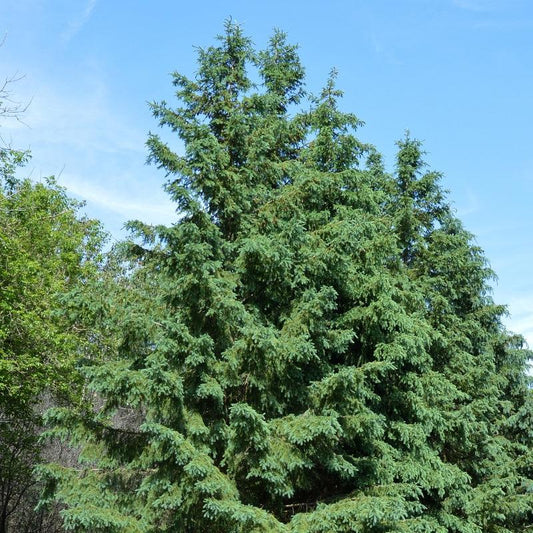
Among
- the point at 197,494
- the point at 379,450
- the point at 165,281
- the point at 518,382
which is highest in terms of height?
the point at 518,382

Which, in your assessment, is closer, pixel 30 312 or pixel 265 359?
pixel 265 359

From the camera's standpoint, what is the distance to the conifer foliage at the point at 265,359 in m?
8.35

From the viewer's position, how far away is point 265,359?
8.82m

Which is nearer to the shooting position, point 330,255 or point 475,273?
point 330,255

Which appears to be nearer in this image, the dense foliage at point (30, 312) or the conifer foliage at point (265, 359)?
the conifer foliage at point (265, 359)

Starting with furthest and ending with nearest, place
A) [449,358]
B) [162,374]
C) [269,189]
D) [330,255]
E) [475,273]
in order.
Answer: [475,273]
[449,358]
[269,189]
[330,255]
[162,374]

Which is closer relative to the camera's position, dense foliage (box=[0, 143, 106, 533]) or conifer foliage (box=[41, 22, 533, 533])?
conifer foliage (box=[41, 22, 533, 533])

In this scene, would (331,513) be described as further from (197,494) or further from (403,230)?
(403,230)

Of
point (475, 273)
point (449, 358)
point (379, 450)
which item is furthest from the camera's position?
point (475, 273)

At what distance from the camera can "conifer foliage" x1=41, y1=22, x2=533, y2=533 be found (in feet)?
27.4

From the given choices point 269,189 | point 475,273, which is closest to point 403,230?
point 475,273

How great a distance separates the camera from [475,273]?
675 inches

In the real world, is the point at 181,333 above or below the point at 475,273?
below

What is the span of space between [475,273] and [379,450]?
343 inches
